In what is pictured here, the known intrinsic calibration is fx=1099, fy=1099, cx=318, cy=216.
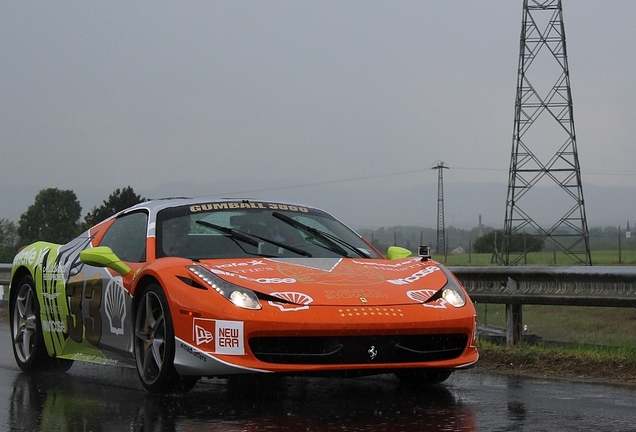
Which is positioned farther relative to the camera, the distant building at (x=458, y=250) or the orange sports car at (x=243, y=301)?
the distant building at (x=458, y=250)

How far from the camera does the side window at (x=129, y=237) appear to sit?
24.4 feet

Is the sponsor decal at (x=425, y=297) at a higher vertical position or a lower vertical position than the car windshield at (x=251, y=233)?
lower

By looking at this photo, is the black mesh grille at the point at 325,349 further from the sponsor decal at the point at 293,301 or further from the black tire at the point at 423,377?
the black tire at the point at 423,377

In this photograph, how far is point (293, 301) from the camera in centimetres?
617

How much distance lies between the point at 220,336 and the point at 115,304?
1.37 m

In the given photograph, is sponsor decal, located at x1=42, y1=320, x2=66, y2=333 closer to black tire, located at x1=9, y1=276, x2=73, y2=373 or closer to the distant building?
black tire, located at x1=9, y1=276, x2=73, y2=373

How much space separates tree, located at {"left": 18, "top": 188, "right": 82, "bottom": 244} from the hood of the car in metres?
95.1

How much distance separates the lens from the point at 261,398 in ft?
21.5

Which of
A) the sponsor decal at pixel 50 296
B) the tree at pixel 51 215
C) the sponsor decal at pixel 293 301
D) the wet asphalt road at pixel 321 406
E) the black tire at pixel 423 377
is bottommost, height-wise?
the wet asphalt road at pixel 321 406

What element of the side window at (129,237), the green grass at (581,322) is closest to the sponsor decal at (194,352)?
the side window at (129,237)

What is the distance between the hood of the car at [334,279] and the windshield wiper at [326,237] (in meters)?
0.36

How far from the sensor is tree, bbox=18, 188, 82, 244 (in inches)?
3971

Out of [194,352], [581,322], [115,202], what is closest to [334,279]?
[194,352]

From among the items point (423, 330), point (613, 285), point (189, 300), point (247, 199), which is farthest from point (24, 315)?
point (613, 285)
